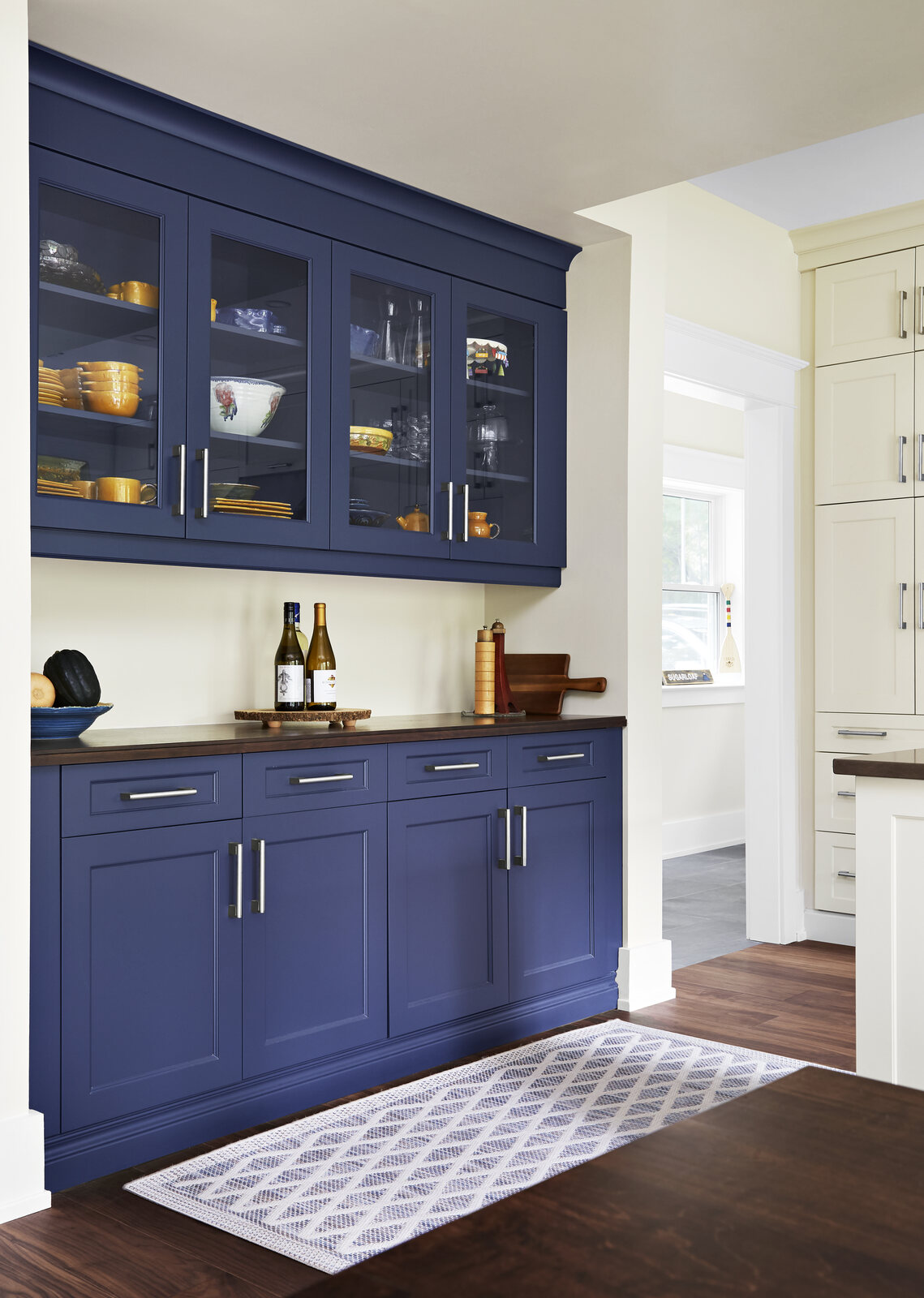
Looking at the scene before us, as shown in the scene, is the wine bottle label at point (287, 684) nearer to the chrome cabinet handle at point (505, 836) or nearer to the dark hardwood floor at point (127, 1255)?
the chrome cabinet handle at point (505, 836)

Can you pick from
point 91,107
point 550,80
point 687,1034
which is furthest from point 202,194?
point 687,1034

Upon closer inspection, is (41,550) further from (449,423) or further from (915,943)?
(915,943)

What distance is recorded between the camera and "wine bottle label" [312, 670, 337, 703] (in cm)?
323

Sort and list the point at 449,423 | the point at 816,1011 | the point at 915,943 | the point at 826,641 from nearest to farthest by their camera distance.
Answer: the point at 915,943 → the point at 449,423 → the point at 816,1011 → the point at 826,641

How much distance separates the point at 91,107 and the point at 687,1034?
9.58ft

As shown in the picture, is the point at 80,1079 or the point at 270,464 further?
the point at 270,464

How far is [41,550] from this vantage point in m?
2.54

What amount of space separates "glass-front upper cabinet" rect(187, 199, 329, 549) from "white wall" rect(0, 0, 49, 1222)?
1.82 ft

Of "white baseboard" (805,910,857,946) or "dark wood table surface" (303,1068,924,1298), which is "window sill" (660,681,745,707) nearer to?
"white baseboard" (805,910,857,946)

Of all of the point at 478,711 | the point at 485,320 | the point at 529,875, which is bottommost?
the point at 529,875

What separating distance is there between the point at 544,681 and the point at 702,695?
10.3ft

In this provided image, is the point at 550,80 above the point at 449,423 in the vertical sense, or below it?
above

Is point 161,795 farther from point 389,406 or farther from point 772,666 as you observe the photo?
point 772,666

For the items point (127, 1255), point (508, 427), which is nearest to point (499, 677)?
point (508, 427)
